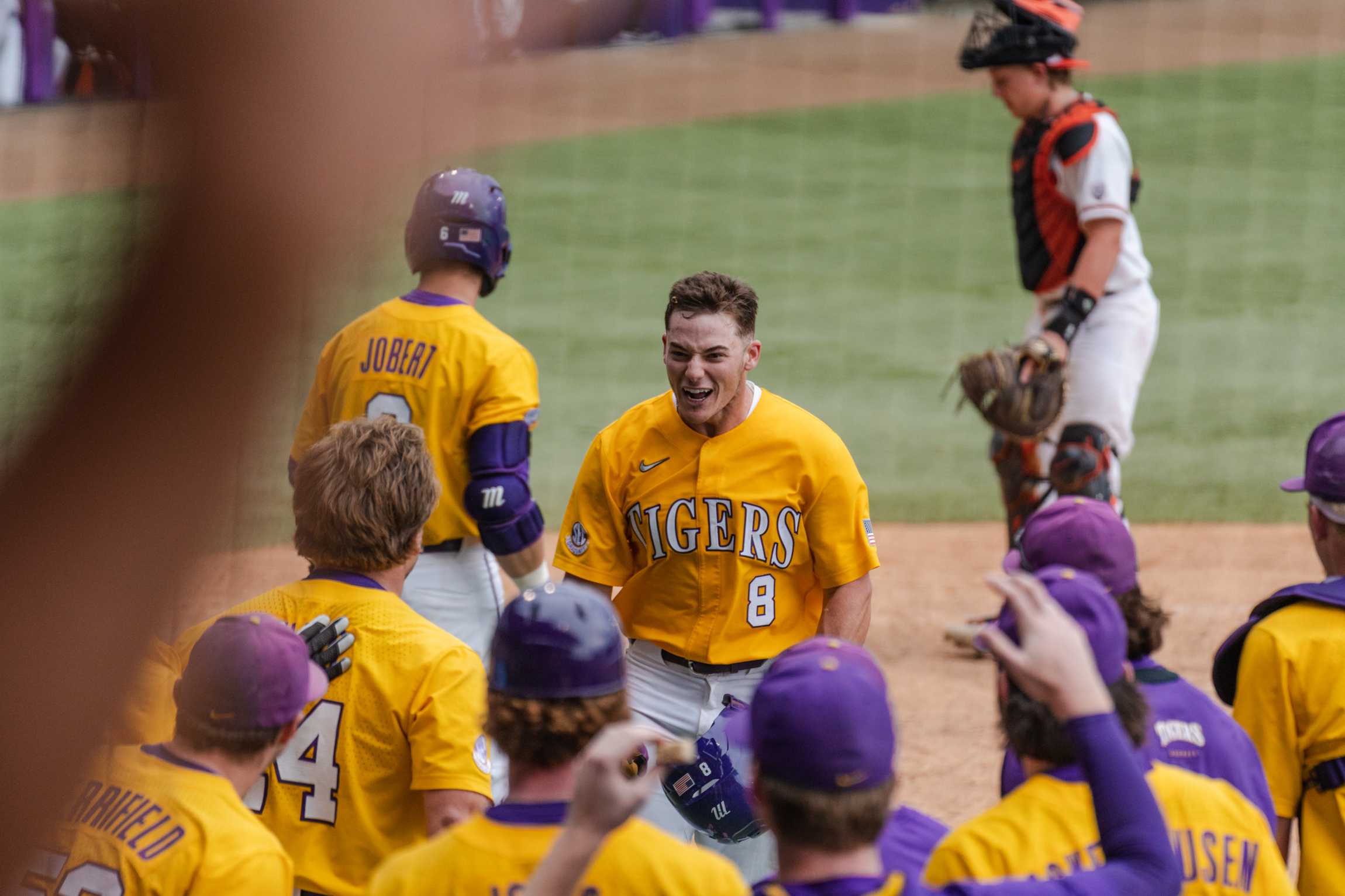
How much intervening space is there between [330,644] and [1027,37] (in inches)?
179

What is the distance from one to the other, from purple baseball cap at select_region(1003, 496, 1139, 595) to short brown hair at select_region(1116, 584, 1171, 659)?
25 millimetres

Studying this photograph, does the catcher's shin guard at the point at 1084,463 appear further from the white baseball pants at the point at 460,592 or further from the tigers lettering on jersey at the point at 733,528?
the tigers lettering on jersey at the point at 733,528

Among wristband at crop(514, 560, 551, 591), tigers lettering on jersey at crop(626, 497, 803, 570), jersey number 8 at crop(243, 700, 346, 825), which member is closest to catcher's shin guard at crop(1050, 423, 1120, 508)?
wristband at crop(514, 560, 551, 591)

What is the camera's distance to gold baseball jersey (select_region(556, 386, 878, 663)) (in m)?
3.93

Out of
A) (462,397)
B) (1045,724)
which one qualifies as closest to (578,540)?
(462,397)

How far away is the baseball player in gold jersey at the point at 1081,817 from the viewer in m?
2.29

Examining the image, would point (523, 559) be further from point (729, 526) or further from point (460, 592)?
point (729, 526)

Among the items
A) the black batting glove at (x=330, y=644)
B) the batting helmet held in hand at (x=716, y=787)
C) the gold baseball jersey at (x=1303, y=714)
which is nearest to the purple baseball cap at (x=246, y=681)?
the black batting glove at (x=330, y=644)

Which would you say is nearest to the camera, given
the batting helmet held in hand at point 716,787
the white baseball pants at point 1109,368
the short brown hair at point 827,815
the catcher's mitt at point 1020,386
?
the short brown hair at point 827,815

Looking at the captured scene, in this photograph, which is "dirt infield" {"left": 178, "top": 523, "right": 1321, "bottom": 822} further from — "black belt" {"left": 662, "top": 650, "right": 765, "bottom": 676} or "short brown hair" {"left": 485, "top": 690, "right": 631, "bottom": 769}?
"short brown hair" {"left": 485, "top": 690, "right": 631, "bottom": 769}

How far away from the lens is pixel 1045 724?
7.72ft

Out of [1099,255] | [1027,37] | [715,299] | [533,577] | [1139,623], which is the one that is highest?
[1027,37]

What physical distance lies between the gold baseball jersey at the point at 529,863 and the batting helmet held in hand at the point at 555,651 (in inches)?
6.5

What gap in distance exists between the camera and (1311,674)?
3111mm
